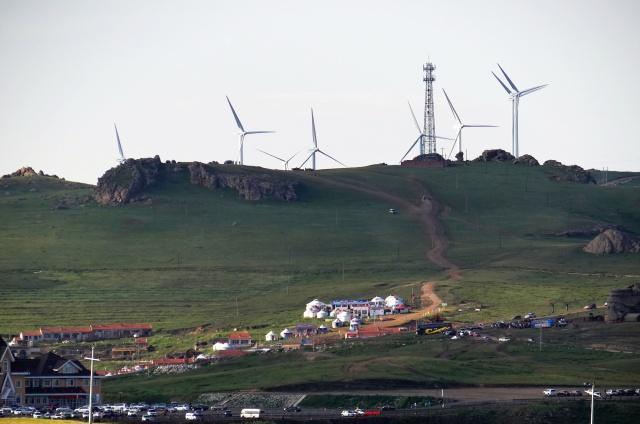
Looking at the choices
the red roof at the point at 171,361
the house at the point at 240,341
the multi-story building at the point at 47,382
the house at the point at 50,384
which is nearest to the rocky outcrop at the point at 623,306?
the house at the point at 240,341

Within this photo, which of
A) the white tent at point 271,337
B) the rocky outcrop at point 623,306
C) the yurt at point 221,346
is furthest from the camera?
the white tent at point 271,337

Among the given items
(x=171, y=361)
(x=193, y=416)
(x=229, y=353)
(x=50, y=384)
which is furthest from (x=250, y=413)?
(x=229, y=353)

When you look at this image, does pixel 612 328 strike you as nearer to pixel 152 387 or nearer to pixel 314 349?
pixel 314 349

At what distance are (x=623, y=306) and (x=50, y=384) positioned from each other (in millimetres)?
81374

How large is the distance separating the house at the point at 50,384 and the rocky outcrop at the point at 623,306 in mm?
76397

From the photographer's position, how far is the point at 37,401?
13988 centimetres

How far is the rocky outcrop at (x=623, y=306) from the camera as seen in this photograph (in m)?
196

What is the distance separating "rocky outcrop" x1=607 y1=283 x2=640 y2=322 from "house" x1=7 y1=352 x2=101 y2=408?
251 ft

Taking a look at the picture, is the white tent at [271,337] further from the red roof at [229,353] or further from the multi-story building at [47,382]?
the multi-story building at [47,382]

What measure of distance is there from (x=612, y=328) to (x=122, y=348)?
188 feet

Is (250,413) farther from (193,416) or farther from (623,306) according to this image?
(623,306)

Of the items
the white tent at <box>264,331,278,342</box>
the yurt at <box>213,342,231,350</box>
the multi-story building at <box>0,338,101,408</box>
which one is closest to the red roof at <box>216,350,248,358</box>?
the yurt at <box>213,342,231,350</box>

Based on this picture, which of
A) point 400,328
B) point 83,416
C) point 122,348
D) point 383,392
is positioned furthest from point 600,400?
point 122,348

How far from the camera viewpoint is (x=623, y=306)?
197125mm
